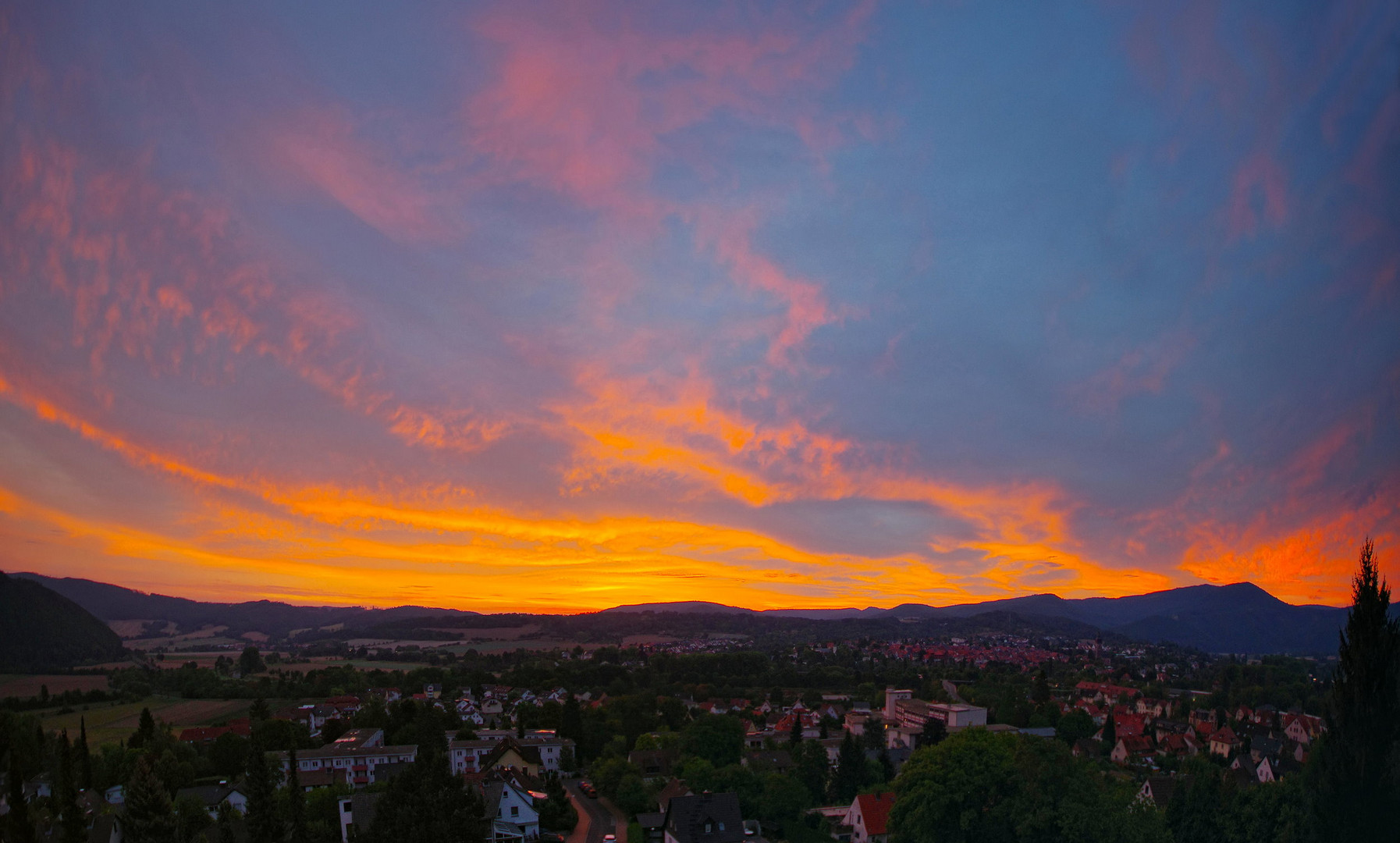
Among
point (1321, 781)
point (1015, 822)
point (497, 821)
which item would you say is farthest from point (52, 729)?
point (1321, 781)

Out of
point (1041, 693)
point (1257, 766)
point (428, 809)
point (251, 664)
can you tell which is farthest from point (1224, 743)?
point (251, 664)

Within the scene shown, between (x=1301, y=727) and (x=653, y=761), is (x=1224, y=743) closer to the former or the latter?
(x=1301, y=727)

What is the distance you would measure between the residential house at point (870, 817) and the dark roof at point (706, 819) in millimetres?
5207

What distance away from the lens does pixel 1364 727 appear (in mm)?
13484

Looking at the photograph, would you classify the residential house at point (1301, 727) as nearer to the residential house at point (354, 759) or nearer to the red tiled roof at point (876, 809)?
the red tiled roof at point (876, 809)

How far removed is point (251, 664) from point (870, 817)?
8974 centimetres

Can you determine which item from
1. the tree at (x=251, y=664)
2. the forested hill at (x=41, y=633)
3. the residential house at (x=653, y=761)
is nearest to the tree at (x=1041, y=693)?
the residential house at (x=653, y=761)

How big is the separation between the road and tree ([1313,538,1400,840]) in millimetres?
24540

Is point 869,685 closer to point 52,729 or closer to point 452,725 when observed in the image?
point 452,725

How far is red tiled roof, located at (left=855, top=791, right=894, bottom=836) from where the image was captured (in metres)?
31.2

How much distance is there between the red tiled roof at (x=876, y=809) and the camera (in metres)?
31.2

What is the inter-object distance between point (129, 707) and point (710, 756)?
49758 millimetres

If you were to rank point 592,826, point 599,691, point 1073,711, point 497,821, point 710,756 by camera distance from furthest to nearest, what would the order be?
point 599,691 → point 1073,711 → point 710,756 → point 592,826 → point 497,821

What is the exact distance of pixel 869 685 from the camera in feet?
272
